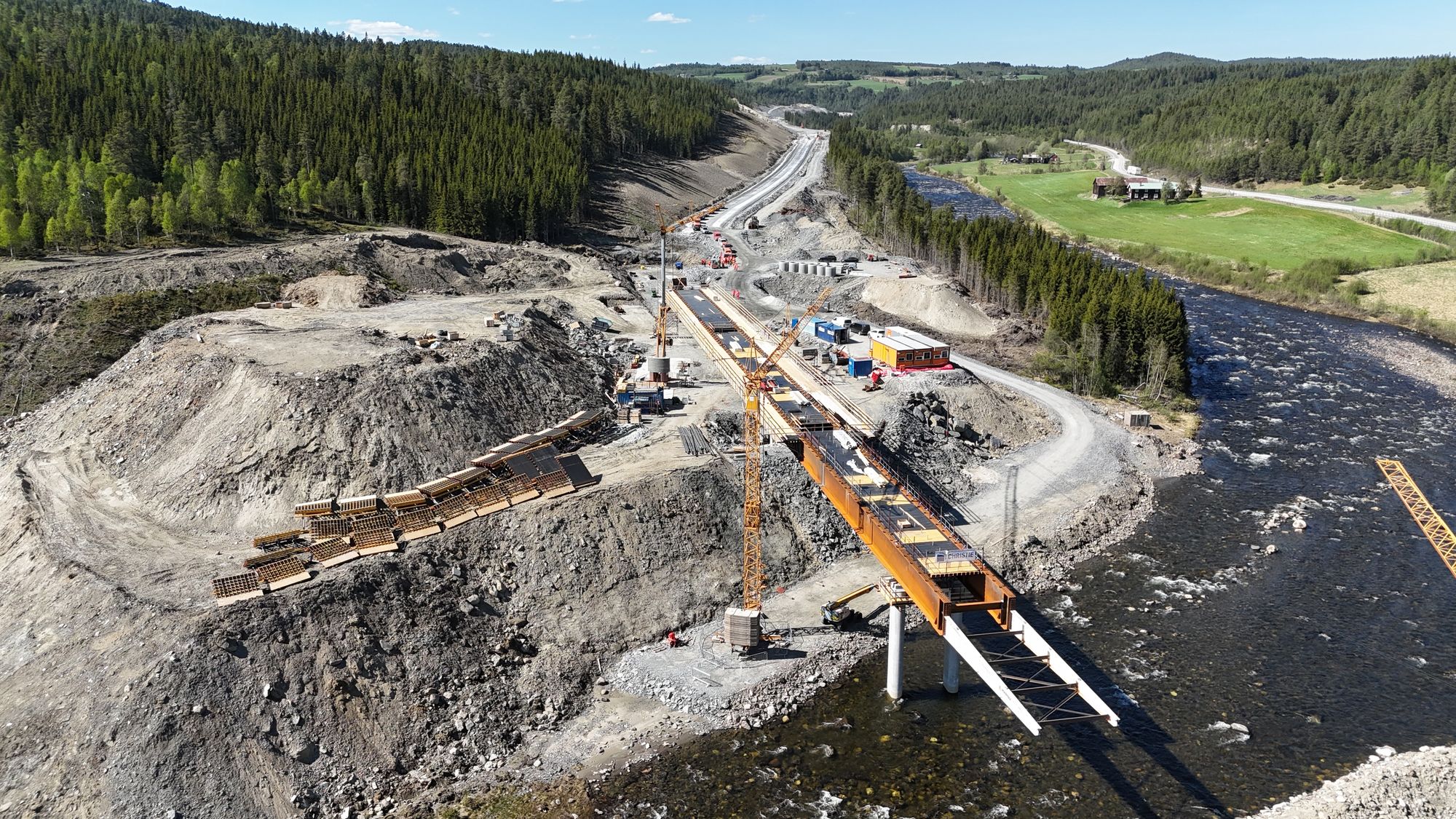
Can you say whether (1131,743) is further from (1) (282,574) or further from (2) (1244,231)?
(2) (1244,231)

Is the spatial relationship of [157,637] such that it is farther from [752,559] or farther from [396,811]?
[752,559]

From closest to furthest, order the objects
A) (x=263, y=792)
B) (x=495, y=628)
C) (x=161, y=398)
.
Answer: (x=263, y=792) → (x=495, y=628) → (x=161, y=398)

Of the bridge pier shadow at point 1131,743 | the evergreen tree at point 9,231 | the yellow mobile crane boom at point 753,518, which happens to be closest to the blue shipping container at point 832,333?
the yellow mobile crane boom at point 753,518

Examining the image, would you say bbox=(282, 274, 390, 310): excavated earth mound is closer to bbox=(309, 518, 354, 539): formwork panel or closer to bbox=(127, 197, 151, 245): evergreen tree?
bbox=(127, 197, 151, 245): evergreen tree

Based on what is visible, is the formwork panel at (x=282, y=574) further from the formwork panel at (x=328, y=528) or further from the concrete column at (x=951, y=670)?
the concrete column at (x=951, y=670)

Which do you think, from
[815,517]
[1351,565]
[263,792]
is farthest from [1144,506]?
[263,792]

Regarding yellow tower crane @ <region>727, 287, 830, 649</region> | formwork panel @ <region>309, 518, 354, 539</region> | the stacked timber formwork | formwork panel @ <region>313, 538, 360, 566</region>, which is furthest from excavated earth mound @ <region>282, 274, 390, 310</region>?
yellow tower crane @ <region>727, 287, 830, 649</region>
